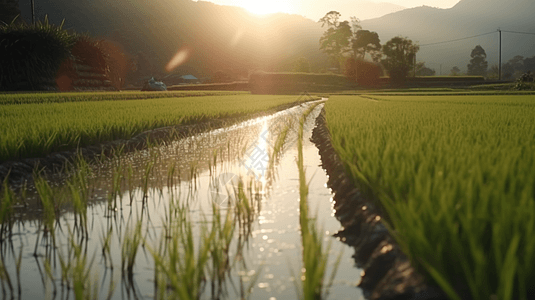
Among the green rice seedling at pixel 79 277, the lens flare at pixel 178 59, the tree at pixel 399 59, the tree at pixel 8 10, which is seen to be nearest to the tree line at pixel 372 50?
the tree at pixel 399 59

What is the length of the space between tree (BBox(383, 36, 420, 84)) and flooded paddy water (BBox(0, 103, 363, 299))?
49.5 meters

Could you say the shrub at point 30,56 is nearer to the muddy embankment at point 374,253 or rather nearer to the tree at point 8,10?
the muddy embankment at point 374,253

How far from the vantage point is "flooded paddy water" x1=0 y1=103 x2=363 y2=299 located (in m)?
1.78

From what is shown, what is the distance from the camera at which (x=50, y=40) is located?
16406 millimetres

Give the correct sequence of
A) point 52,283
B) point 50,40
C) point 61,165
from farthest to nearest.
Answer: point 50,40, point 61,165, point 52,283

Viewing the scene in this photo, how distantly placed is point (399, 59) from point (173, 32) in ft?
191

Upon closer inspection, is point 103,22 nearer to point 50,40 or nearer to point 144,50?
point 144,50

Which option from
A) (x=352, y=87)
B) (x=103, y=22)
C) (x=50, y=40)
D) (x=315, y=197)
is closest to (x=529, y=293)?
(x=315, y=197)

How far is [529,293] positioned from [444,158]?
4.08 feet

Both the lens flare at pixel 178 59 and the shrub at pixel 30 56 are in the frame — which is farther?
the lens flare at pixel 178 59

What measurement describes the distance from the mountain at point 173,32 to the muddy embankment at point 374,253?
2990 inches

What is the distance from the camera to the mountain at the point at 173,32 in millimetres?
87625

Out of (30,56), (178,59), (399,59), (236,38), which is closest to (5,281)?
(30,56)

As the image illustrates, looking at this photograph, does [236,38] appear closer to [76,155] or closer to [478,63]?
[478,63]
